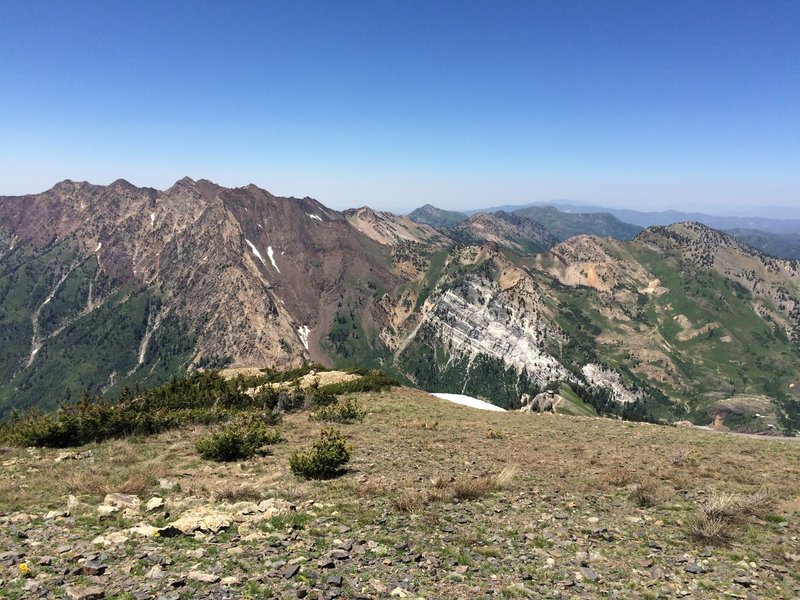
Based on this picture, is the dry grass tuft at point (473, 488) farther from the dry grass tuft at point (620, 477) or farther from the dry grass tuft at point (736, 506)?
the dry grass tuft at point (736, 506)

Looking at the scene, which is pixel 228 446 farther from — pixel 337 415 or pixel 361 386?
pixel 361 386

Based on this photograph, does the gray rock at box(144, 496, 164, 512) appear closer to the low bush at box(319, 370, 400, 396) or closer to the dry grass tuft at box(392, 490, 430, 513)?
the dry grass tuft at box(392, 490, 430, 513)

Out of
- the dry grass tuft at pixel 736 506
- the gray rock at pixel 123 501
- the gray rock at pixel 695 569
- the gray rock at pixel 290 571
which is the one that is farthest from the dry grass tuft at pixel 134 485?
the dry grass tuft at pixel 736 506

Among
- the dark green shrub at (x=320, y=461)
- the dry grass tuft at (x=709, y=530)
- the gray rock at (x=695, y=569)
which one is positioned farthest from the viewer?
the dark green shrub at (x=320, y=461)

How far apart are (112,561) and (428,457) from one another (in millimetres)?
14728

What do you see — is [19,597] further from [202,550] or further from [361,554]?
[361,554]

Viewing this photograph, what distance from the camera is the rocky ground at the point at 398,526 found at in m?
9.58

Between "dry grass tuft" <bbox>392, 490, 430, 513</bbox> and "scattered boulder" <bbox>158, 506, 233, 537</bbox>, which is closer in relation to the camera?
"scattered boulder" <bbox>158, 506, 233, 537</bbox>

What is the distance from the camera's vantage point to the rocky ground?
9.58 m

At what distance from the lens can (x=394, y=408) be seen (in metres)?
38.2

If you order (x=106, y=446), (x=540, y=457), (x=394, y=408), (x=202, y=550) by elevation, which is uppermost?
(x=202, y=550)

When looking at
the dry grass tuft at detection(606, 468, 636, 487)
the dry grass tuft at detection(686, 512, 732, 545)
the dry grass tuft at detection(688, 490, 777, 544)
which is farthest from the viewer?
the dry grass tuft at detection(606, 468, 636, 487)

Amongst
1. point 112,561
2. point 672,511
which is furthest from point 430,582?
point 672,511

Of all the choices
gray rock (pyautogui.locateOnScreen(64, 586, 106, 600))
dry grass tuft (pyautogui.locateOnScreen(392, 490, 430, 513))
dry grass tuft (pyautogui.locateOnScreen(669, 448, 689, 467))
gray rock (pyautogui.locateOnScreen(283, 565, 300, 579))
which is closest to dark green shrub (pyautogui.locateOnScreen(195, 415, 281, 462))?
dry grass tuft (pyautogui.locateOnScreen(392, 490, 430, 513))
